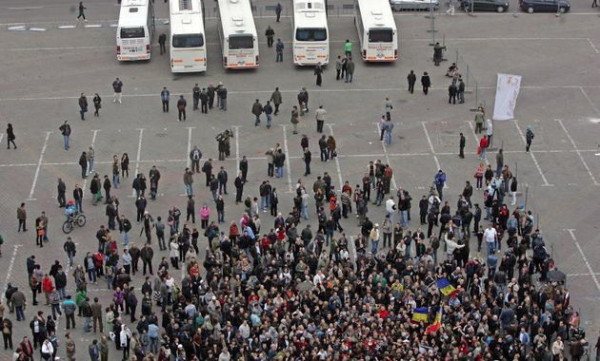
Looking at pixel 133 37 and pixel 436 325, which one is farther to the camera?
pixel 133 37

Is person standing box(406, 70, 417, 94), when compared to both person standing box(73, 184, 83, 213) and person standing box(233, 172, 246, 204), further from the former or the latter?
person standing box(73, 184, 83, 213)

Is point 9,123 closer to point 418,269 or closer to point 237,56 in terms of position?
point 237,56

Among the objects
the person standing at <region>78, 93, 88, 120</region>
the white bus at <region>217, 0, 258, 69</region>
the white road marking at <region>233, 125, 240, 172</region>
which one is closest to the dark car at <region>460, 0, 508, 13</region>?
the white bus at <region>217, 0, 258, 69</region>

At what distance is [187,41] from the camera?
2842 inches

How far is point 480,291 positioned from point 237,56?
83.6 ft

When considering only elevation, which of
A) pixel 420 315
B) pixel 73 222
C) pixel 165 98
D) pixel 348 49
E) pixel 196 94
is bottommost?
pixel 420 315

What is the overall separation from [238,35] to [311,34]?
357 centimetres

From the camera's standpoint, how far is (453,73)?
7138 cm

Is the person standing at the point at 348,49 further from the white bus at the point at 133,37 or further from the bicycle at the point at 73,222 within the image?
the bicycle at the point at 73,222

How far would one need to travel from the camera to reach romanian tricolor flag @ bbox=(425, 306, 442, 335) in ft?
158

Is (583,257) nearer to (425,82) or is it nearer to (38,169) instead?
(425,82)

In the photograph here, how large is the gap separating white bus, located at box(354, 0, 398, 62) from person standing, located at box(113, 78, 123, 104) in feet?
40.5

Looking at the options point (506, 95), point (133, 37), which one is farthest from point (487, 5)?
point (506, 95)

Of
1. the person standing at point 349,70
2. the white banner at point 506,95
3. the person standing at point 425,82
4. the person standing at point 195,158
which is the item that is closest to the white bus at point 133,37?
the person standing at point 349,70
